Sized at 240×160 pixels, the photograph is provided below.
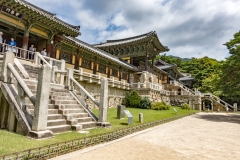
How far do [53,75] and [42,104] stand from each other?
15.8 ft

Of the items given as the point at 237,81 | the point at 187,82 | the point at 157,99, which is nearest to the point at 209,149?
the point at 237,81

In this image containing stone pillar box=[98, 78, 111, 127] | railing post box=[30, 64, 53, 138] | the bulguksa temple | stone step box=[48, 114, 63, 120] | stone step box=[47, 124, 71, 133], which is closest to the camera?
railing post box=[30, 64, 53, 138]

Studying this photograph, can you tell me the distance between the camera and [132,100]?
2327 centimetres

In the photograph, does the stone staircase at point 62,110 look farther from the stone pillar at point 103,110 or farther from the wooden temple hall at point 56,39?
the wooden temple hall at point 56,39

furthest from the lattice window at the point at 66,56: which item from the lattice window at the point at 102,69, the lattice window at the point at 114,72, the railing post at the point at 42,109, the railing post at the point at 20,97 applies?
the railing post at the point at 42,109

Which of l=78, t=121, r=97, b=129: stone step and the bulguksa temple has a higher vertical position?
the bulguksa temple

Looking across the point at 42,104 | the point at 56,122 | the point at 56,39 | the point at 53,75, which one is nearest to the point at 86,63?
the point at 56,39

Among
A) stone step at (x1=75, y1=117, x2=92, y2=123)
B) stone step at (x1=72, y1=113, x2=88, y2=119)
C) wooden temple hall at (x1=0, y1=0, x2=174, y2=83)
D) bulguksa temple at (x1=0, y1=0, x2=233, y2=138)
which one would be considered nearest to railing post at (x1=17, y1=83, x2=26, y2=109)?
bulguksa temple at (x1=0, y1=0, x2=233, y2=138)

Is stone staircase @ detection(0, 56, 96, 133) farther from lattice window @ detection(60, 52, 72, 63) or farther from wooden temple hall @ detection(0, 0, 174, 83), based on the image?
lattice window @ detection(60, 52, 72, 63)

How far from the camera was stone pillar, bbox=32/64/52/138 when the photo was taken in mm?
5949

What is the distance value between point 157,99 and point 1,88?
22951mm

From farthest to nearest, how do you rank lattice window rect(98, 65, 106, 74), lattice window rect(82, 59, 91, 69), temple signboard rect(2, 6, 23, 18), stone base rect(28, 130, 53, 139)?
lattice window rect(98, 65, 106, 74) < lattice window rect(82, 59, 91, 69) < temple signboard rect(2, 6, 23, 18) < stone base rect(28, 130, 53, 139)

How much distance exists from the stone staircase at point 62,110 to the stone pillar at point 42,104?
2.11ft

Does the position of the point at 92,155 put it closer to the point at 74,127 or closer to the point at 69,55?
the point at 74,127
